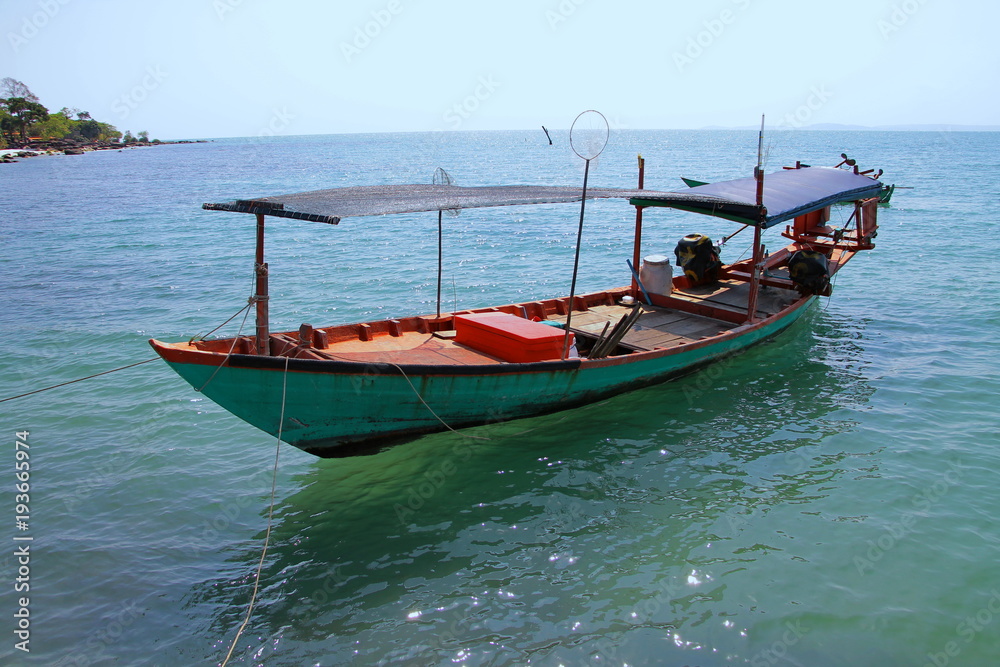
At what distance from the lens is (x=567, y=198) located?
427 inches

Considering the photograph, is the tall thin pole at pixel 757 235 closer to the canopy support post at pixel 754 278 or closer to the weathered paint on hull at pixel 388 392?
the canopy support post at pixel 754 278

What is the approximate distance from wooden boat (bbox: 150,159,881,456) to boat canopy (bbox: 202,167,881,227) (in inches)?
1.5

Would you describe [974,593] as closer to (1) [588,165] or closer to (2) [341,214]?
(1) [588,165]

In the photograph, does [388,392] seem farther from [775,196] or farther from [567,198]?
[775,196]

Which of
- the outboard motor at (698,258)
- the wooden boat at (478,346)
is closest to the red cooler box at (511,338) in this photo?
the wooden boat at (478,346)

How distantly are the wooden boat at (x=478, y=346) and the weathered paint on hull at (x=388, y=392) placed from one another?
0.02 meters

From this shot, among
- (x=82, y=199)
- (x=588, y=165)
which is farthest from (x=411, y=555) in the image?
(x=82, y=199)

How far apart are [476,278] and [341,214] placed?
541 inches

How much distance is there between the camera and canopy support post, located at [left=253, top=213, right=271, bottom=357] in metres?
7.45

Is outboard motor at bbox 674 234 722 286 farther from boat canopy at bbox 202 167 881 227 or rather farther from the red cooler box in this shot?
the red cooler box

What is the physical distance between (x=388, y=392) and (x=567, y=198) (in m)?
4.55

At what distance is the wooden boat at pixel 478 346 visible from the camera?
25.0 feet

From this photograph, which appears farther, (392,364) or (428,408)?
(428,408)

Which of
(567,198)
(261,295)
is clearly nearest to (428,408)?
(261,295)
